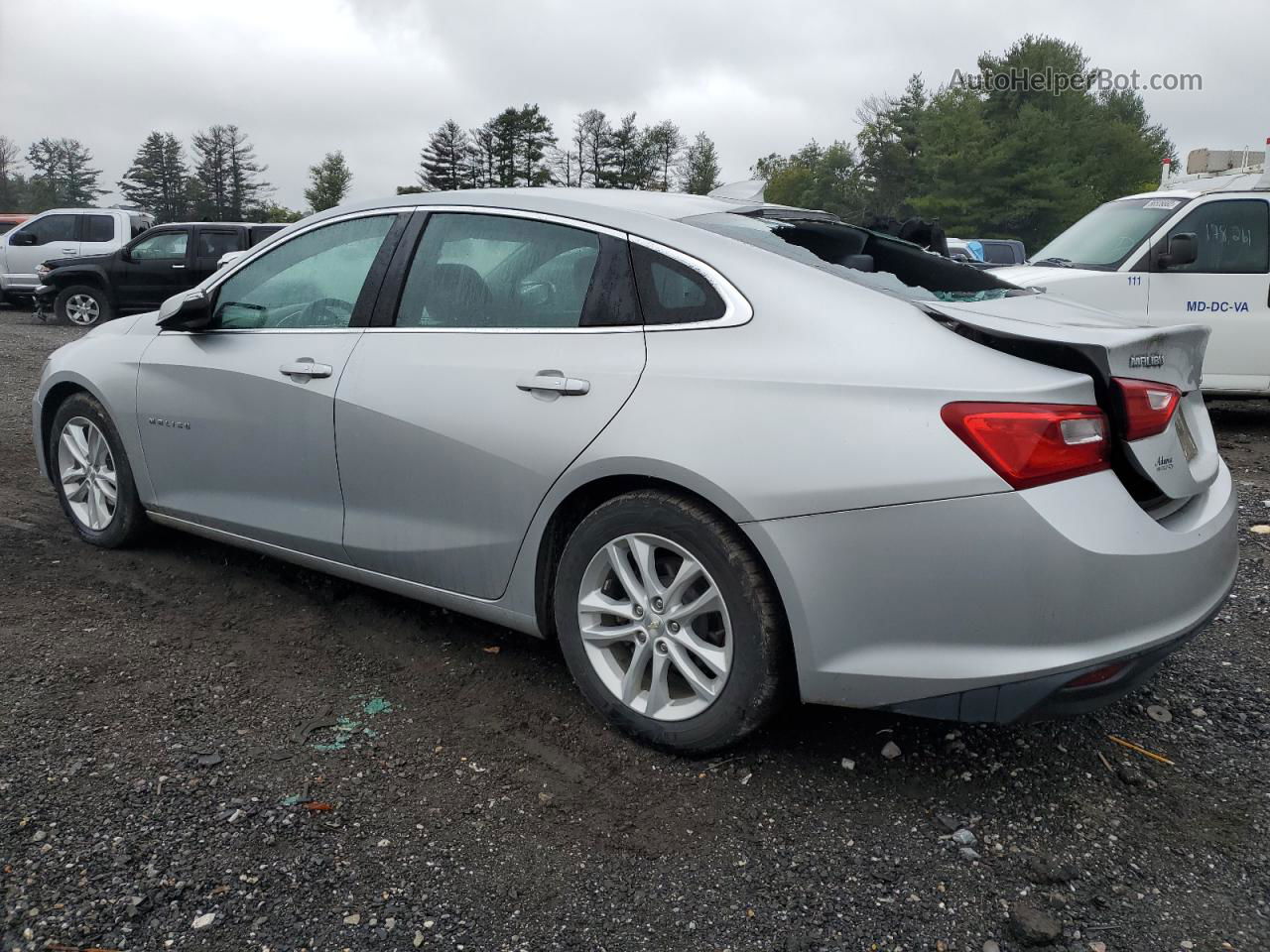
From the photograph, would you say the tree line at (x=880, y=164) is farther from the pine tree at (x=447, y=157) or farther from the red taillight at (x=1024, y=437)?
the red taillight at (x=1024, y=437)

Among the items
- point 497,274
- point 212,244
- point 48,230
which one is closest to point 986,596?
point 497,274

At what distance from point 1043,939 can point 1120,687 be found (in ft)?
2.05

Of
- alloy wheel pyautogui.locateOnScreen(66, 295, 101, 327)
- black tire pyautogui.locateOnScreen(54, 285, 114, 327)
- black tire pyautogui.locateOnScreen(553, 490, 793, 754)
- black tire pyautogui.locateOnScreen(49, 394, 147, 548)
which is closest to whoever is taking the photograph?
black tire pyautogui.locateOnScreen(553, 490, 793, 754)

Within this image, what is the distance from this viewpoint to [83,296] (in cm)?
1739

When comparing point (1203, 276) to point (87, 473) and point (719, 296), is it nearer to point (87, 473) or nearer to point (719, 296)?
point (719, 296)

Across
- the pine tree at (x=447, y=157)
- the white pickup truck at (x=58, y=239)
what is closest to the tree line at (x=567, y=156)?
the pine tree at (x=447, y=157)

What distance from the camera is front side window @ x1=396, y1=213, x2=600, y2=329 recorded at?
3.23 m

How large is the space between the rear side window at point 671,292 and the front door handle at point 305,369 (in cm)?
120

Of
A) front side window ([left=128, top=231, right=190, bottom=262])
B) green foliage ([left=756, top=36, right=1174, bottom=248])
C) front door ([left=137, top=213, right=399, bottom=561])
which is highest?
green foliage ([left=756, top=36, right=1174, bottom=248])

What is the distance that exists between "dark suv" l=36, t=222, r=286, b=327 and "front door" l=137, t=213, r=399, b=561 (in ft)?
44.4

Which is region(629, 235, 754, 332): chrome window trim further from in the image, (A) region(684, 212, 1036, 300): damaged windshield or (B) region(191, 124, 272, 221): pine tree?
(B) region(191, 124, 272, 221): pine tree

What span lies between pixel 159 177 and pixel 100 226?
89901mm

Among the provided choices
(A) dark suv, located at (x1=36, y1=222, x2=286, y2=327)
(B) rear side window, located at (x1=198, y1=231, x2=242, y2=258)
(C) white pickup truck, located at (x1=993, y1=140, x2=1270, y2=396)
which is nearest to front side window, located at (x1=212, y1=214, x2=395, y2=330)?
(C) white pickup truck, located at (x1=993, y1=140, x2=1270, y2=396)

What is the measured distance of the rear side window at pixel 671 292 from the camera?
2943 millimetres
